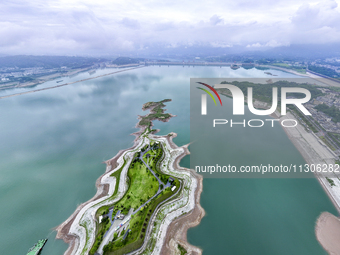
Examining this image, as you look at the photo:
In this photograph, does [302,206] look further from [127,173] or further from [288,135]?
[127,173]

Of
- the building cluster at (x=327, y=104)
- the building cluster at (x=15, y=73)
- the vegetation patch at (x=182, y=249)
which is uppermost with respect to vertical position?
the building cluster at (x=15, y=73)

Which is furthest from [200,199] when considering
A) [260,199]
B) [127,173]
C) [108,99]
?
[108,99]

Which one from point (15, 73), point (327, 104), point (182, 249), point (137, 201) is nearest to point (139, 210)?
point (137, 201)

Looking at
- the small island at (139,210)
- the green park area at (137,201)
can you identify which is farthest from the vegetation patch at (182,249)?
→ the green park area at (137,201)

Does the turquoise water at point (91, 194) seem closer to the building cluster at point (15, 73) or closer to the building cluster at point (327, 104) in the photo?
the building cluster at point (327, 104)

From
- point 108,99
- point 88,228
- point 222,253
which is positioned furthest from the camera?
point 108,99

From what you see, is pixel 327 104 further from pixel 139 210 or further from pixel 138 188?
pixel 139 210

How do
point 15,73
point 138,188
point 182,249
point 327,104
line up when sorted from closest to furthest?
point 182,249, point 138,188, point 327,104, point 15,73

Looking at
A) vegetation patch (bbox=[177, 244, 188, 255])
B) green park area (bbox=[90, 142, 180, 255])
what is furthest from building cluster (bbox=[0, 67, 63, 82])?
vegetation patch (bbox=[177, 244, 188, 255])

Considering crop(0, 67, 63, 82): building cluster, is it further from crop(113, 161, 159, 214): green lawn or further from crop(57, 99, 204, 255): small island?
crop(113, 161, 159, 214): green lawn
